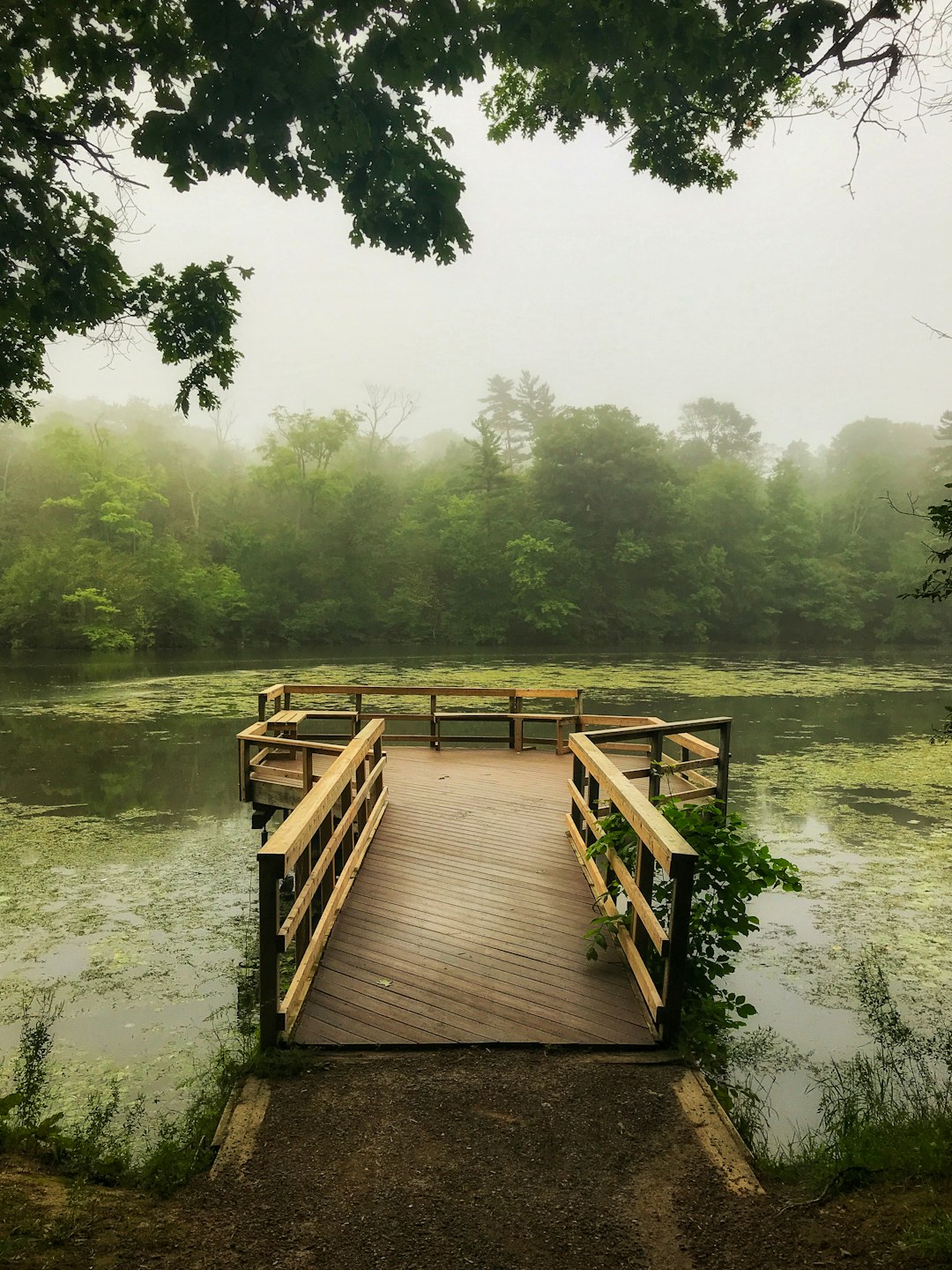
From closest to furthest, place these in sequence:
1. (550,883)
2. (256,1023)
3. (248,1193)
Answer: (248,1193)
(256,1023)
(550,883)

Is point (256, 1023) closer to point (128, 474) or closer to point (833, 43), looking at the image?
point (833, 43)

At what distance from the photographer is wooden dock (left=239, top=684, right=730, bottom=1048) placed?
363cm

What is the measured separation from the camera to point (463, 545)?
42531 mm

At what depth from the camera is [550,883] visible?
547 cm

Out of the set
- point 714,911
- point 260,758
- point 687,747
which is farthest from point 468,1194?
point 260,758

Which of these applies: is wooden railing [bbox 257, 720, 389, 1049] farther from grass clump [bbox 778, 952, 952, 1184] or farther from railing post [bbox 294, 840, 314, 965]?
grass clump [bbox 778, 952, 952, 1184]

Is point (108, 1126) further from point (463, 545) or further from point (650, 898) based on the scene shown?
point (463, 545)

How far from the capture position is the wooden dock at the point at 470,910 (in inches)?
143

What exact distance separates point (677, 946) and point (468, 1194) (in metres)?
1.36

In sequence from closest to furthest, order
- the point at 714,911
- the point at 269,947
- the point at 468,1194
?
the point at 468,1194 → the point at 269,947 → the point at 714,911

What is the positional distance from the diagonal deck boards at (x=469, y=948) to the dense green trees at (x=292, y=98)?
3.57m

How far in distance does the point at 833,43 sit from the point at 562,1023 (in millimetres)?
4962

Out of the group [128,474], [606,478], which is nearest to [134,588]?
[128,474]

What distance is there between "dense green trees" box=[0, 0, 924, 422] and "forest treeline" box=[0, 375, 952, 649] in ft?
102
